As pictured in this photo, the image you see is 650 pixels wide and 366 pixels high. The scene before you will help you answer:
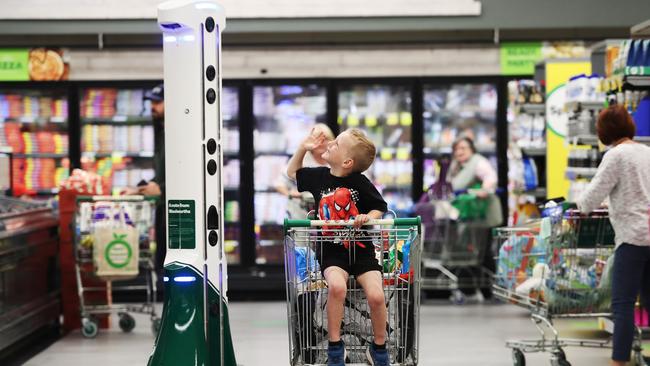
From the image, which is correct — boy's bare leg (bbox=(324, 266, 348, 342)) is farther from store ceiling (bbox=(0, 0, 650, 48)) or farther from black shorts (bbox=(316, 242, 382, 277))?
store ceiling (bbox=(0, 0, 650, 48))

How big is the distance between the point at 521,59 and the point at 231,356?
622cm

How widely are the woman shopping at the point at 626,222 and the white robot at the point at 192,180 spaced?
2061 mm

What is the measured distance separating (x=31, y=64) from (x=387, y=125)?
12.2 feet

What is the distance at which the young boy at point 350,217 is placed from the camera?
13.8 feet

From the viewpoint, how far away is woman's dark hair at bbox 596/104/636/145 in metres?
5.59

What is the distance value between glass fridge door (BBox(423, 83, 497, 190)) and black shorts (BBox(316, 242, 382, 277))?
20.4 ft

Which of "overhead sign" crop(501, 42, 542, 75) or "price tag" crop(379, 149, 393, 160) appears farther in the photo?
"price tag" crop(379, 149, 393, 160)

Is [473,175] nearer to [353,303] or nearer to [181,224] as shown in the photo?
[181,224]

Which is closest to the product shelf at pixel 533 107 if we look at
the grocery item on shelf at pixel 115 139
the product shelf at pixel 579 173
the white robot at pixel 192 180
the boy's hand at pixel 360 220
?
the product shelf at pixel 579 173

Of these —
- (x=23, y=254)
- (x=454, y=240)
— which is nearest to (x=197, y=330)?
(x=23, y=254)

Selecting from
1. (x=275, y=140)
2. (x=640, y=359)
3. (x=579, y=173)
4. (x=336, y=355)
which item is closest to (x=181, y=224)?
(x=336, y=355)

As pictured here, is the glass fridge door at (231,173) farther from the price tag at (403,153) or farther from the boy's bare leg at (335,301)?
the boy's bare leg at (335,301)

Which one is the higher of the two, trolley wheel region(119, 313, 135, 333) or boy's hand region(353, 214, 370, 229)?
boy's hand region(353, 214, 370, 229)

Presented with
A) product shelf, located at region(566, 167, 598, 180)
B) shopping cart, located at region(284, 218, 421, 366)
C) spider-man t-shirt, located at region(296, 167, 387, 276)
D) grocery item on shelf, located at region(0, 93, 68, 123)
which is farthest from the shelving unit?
shopping cart, located at region(284, 218, 421, 366)
